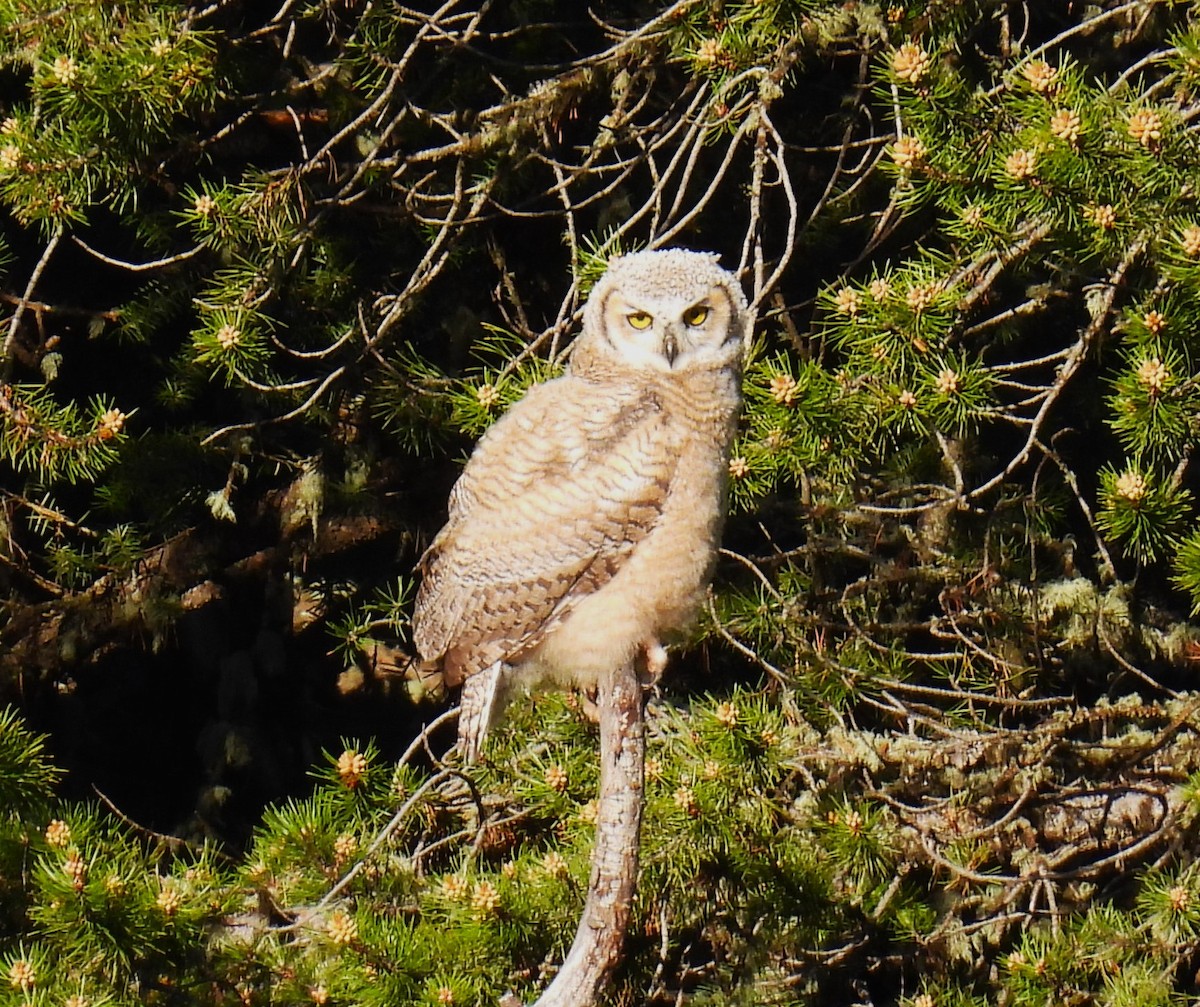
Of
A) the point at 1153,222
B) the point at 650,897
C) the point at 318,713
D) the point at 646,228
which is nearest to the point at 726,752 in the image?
the point at 650,897

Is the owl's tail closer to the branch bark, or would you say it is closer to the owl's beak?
the branch bark

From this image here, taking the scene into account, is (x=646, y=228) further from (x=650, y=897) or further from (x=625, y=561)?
(x=650, y=897)

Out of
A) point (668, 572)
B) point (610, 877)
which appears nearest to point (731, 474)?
point (668, 572)

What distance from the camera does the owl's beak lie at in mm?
3006

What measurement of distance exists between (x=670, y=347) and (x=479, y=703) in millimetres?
824

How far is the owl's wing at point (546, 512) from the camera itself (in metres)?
2.97

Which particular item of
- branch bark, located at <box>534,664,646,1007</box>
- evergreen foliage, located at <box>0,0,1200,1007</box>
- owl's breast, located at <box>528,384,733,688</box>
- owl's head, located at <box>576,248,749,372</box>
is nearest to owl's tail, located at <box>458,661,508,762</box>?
owl's breast, located at <box>528,384,733,688</box>

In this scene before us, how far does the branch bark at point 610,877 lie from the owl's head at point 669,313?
31.3 inches

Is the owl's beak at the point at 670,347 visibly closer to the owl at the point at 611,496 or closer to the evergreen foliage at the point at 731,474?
the owl at the point at 611,496

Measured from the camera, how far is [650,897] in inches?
134

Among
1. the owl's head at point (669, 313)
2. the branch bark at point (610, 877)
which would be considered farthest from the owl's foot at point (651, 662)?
the owl's head at point (669, 313)

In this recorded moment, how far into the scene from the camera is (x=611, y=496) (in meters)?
2.97

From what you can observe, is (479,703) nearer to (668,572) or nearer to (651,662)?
(651,662)

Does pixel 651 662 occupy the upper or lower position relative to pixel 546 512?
lower
